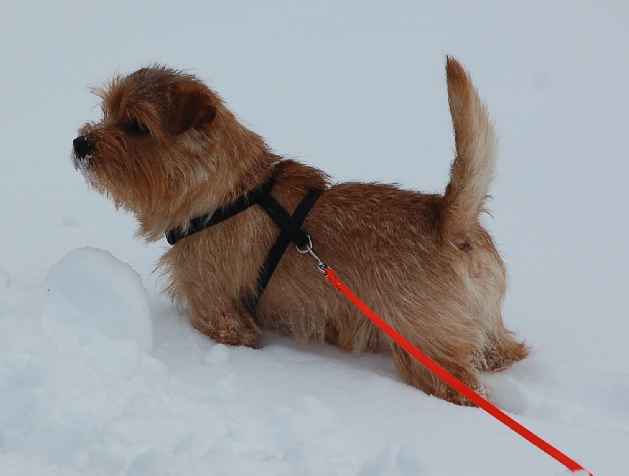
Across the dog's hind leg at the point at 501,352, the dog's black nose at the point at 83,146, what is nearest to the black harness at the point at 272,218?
the dog's black nose at the point at 83,146

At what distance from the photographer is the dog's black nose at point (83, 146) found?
2887mm

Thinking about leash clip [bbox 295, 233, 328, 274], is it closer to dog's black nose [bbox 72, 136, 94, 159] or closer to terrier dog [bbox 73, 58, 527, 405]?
terrier dog [bbox 73, 58, 527, 405]

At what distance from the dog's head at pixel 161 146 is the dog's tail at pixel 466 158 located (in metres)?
0.96

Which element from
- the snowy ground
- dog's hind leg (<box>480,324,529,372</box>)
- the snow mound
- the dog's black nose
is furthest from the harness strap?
dog's hind leg (<box>480,324,529,372</box>)

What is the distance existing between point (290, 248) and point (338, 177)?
7.31 feet

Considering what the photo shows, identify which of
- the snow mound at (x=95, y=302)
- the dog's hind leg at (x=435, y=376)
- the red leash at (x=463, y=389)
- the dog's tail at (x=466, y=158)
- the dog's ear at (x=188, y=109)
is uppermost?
the dog's tail at (x=466, y=158)

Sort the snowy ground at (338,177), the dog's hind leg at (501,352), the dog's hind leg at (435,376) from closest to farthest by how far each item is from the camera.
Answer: the snowy ground at (338,177) < the dog's hind leg at (435,376) < the dog's hind leg at (501,352)

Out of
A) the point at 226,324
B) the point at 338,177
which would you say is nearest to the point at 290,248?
the point at 226,324

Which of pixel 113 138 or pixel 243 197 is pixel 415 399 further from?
pixel 113 138

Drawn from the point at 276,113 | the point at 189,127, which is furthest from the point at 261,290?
the point at 276,113

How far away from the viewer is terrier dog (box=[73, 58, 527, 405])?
281 centimetres

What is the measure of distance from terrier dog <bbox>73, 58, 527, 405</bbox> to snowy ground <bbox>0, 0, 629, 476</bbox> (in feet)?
0.59

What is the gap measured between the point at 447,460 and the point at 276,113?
14.7ft

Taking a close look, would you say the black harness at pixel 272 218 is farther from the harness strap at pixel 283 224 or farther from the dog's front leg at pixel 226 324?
the dog's front leg at pixel 226 324
